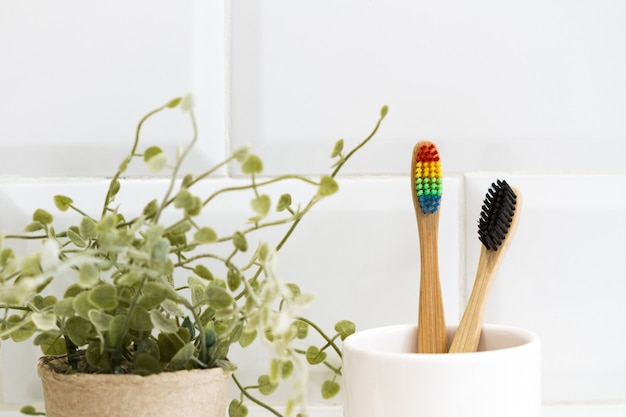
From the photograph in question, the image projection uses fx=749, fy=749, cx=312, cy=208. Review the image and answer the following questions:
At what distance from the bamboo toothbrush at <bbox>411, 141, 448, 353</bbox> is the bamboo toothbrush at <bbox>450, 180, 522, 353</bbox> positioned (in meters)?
0.01

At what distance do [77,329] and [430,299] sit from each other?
0.21 meters

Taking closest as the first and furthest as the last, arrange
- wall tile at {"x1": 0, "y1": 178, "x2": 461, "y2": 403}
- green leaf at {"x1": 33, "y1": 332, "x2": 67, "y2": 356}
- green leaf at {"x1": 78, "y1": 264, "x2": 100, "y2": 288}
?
green leaf at {"x1": 78, "y1": 264, "x2": 100, "y2": 288}, green leaf at {"x1": 33, "y1": 332, "x2": 67, "y2": 356}, wall tile at {"x1": 0, "y1": 178, "x2": 461, "y2": 403}

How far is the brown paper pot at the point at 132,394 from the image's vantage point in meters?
0.37

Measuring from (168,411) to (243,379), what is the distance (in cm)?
18

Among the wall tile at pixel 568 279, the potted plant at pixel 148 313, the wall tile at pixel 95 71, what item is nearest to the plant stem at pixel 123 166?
the potted plant at pixel 148 313

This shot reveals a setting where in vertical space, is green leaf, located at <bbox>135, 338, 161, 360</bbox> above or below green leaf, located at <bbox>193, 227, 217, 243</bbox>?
below

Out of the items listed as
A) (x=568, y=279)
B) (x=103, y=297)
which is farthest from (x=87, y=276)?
(x=568, y=279)

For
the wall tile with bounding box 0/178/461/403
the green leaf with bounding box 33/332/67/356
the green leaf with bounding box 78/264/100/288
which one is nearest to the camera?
the green leaf with bounding box 78/264/100/288

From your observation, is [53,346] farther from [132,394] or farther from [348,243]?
[348,243]

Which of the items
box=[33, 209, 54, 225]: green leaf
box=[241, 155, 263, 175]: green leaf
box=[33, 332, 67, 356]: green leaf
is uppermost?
box=[241, 155, 263, 175]: green leaf

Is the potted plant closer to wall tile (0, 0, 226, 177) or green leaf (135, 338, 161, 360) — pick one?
green leaf (135, 338, 161, 360)

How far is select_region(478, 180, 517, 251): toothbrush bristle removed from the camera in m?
0.46

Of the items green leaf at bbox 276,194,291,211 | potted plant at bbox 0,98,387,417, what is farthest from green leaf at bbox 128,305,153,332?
green leaf at bbox 276,194,291,211

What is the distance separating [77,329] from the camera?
15.3 inches
